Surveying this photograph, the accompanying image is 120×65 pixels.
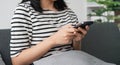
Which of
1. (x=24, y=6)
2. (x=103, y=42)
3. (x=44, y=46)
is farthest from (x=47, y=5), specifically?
(x=103, y=42)

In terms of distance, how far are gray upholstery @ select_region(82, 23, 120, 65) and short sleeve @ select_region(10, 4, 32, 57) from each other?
68 centimetres

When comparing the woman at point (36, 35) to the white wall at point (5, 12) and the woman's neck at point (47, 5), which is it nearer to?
the woman's neck at point (47, 5)

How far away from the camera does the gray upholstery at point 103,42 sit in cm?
163

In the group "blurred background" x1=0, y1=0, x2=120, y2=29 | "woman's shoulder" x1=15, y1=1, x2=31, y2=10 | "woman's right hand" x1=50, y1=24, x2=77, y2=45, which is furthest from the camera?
"blurred background" x1=0, y1=0, x2=120, y2=29

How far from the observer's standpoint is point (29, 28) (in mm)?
1044

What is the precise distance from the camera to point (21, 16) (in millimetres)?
1032

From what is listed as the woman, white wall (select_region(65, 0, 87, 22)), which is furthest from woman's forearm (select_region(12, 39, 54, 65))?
white wall (select_region(65, 0, 87, 22))

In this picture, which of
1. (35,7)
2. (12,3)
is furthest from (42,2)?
(12,3)

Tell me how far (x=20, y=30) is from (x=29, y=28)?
4cm

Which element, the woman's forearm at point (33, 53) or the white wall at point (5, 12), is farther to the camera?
the white wall at point (5, 12)

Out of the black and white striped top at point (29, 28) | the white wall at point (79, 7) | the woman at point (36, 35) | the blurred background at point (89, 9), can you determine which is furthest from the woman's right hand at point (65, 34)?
the white wall at point (79, 7)

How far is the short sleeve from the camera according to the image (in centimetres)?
102

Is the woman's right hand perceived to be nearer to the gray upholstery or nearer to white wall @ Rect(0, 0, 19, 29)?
the gray upholstery

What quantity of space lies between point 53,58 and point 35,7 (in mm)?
274
